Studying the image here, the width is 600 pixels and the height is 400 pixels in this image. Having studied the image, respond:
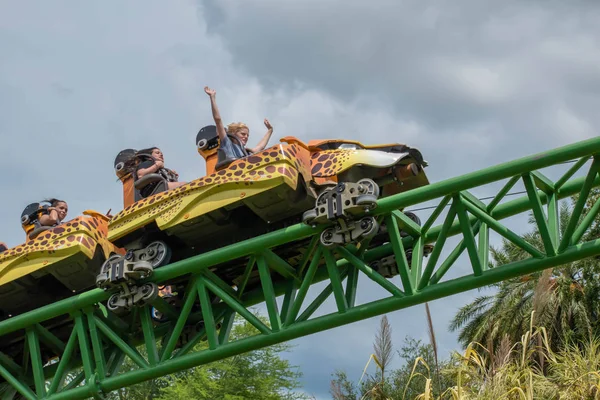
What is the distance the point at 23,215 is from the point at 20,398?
2076 mm

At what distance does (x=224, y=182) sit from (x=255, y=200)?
0.96ft

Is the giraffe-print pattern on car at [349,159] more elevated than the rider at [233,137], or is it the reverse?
the rider at [233,137]

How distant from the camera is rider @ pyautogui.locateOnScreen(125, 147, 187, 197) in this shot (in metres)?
9.22

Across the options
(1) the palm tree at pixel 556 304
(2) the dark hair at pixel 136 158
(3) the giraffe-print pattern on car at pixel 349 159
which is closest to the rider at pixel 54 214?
(2) the dark hair at pixel 136 158

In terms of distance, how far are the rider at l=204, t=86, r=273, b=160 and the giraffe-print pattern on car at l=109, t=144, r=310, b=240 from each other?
1.13 feet

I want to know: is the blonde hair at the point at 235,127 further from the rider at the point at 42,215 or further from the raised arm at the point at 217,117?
the rider at the point at 42,215

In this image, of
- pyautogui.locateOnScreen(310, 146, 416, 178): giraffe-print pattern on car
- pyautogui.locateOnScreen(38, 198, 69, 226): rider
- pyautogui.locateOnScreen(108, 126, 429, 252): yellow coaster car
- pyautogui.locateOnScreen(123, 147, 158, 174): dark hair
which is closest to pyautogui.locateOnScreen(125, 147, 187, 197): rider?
pyautogui.locateOnScreen(123, 147, 158, 174): dark hair

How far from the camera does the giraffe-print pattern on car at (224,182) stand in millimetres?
7844

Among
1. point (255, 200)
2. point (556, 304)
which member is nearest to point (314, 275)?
point (255, 200)

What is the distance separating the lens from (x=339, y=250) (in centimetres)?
777

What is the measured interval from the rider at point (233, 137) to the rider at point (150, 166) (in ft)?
2.33

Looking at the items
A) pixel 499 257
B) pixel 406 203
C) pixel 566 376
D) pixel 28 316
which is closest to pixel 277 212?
pixel 406 203

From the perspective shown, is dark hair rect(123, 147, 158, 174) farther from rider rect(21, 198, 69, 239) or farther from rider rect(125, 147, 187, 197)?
rider rect(21, 198, 69, 239)

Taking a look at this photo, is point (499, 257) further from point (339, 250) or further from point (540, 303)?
point (339, 250)
